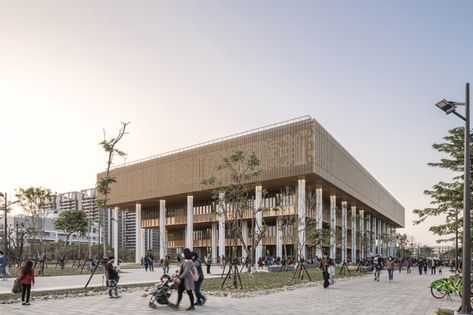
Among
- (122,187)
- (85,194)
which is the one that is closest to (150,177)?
→ (122,187)

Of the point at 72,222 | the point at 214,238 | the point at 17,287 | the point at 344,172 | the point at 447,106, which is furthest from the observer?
the point at 214,238

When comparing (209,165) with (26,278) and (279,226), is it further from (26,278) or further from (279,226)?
(26,278)

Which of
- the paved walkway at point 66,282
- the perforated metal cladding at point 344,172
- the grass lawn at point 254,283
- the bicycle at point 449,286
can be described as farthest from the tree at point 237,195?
the bicycle at point 449,286

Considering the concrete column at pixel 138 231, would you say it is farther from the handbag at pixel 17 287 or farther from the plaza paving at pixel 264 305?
the handbag at pixel 17 287

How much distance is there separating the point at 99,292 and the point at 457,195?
15.5 m

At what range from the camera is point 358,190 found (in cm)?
8088

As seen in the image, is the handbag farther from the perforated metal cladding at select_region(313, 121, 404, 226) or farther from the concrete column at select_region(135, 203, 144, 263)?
the concrete column at select_region(135, 203, 144, 263)

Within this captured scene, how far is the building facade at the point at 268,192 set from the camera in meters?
60.2

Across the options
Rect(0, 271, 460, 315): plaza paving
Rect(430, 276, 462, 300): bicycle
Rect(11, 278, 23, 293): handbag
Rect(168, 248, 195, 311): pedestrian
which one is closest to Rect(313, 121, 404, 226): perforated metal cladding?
Rect(430, 276, 462, 300): bicycle

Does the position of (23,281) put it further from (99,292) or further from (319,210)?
(319,210)

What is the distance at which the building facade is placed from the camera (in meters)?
60.2

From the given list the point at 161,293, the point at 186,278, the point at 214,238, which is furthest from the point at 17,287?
the point at 214,238

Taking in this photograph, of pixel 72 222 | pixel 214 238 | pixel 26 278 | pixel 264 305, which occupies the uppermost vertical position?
pixel 26 278

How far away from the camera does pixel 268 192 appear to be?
7206cm
